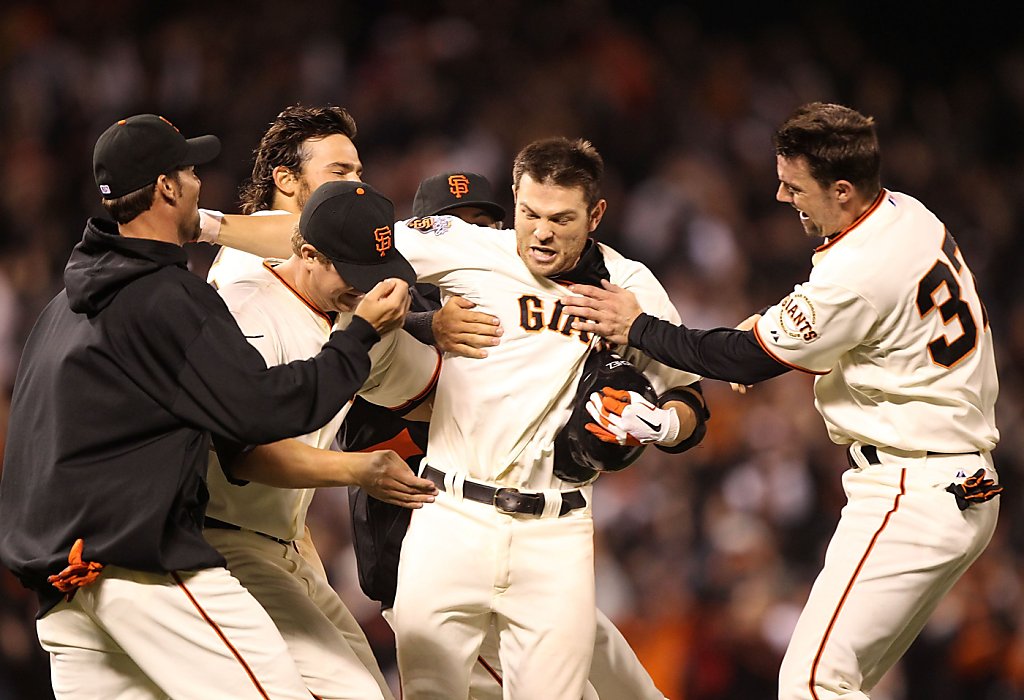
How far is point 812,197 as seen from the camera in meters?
3.18

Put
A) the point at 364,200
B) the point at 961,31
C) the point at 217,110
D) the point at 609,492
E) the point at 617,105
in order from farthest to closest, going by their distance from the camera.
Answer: the point at 961,31, the point at 617,105, the point at 217,110, the point at 609,492, the point at 364,200

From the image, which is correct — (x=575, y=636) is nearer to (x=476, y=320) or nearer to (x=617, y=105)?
(x=476, y=320)

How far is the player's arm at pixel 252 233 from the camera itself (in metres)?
3.31

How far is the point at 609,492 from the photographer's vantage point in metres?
6.39

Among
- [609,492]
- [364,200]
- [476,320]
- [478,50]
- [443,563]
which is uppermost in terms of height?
[478,50]

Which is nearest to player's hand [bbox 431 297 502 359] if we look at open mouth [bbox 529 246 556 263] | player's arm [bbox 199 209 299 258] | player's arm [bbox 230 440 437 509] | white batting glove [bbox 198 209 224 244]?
open mouth [bbox 529 246 556 263]

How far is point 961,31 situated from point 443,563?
6700mm

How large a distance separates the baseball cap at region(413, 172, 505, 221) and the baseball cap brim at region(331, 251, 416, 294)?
3.22 feet

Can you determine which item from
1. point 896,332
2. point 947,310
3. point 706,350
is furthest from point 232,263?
point 947,310

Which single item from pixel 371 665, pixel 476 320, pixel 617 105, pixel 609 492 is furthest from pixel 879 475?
pixel 617 105

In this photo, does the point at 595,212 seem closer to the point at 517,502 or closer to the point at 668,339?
the point at 668,339

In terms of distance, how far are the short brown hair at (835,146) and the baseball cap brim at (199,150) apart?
56.0 inches

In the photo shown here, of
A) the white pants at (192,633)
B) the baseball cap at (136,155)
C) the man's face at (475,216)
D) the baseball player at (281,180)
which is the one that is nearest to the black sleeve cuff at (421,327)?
the baseball player at (281,180)

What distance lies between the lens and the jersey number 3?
308cm
